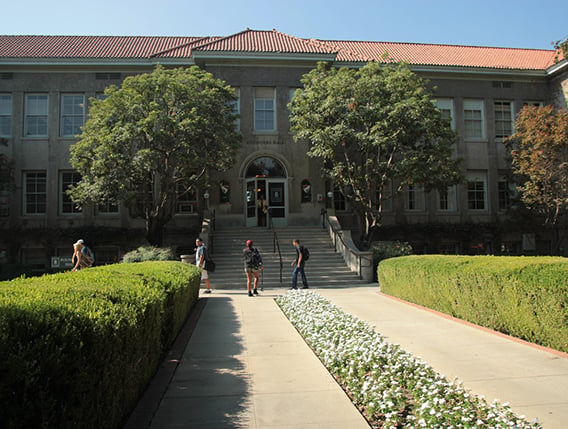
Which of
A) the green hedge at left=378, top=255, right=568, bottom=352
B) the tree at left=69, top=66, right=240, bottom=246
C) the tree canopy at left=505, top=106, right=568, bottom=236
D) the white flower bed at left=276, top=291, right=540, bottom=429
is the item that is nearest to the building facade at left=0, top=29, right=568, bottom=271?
the tree canopy at left=505, top=106, right=568, bottom=236

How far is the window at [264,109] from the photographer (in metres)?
23.4

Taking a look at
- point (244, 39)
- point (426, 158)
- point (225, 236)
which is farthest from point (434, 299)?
point (244, 39)

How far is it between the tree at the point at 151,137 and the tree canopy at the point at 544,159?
44.1 feet

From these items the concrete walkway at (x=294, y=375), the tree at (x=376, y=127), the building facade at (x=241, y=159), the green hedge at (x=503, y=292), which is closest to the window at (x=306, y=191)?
the building facade at (x=241, y=159)

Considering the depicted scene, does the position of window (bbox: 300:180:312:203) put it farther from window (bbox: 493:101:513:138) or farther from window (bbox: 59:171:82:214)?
window (bbox: 493:101:513:138)

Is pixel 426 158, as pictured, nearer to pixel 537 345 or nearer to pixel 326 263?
pixel 326 263

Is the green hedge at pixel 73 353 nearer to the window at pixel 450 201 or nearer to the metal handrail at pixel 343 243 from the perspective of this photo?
the metal handrail at pixel 343 243

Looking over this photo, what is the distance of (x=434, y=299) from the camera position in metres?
9.84

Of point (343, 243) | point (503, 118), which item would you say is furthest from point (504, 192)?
point (343, 243)

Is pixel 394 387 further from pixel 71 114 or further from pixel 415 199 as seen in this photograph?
pixel 71 114

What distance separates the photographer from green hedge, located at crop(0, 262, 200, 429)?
2.52m

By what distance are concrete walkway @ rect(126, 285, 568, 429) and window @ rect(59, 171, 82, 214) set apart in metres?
16.6

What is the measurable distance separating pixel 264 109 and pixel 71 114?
980 cm

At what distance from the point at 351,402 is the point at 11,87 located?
24.5 metres
